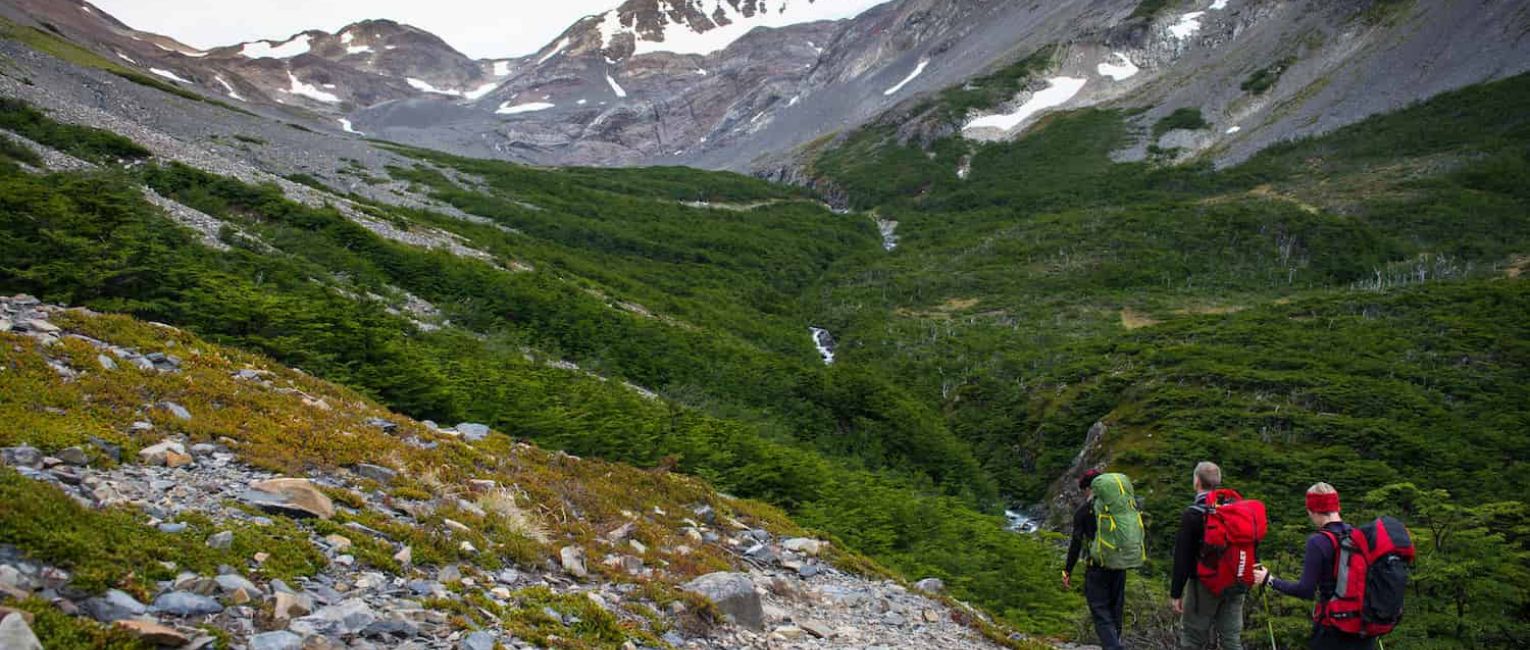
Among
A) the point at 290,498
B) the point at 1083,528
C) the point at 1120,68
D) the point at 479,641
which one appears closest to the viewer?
the point at 479,641

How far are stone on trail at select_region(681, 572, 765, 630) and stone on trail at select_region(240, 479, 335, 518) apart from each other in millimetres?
3704

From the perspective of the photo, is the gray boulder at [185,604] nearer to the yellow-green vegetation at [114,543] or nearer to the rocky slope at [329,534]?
the rocky slope at [329,534]

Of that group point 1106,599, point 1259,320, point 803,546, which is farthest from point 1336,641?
point 1259,320

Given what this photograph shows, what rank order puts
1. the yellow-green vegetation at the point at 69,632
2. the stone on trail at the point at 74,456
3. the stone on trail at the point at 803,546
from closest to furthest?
the yellow-green vegetation at the point at 69,632, the stone on trail at the point at 74,456, the stone on trail at the point at 803,546

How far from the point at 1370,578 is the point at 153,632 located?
9.09 meters

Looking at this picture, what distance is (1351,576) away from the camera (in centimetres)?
676

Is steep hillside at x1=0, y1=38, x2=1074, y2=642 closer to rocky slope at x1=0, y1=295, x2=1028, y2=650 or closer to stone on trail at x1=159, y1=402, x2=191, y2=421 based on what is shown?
rocky slope at x1=0, y1=295, x2=1028, y2=650

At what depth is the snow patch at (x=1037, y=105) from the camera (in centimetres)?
12250

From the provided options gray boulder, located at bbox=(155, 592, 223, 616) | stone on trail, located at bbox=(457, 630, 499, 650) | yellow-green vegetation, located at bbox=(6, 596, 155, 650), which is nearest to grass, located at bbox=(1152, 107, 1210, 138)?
stone on trail, located at bbox=(457, 630, 499, 650)

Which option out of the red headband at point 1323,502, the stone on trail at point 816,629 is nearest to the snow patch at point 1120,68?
the red headband at point 1323,502

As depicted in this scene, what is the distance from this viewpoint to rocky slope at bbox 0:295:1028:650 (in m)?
4.94

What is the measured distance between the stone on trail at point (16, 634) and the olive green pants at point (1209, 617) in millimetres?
9359

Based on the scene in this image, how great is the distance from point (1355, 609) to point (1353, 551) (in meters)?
0.49

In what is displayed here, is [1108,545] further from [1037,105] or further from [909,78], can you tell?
[909,78]
